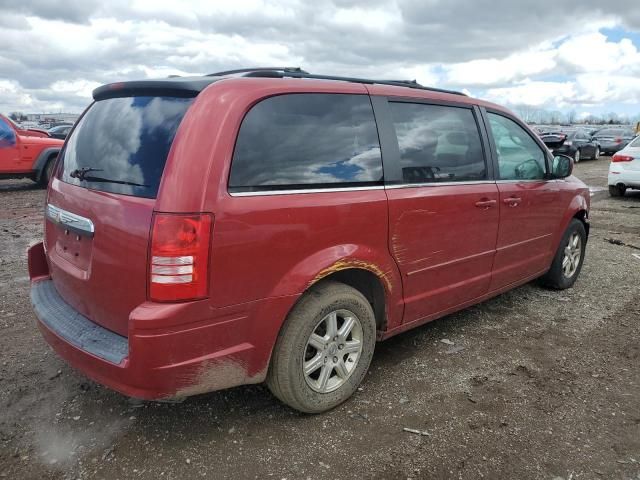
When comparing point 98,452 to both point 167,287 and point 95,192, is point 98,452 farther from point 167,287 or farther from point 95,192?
point 95,192

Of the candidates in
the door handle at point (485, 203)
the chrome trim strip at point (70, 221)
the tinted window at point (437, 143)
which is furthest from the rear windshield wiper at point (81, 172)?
the door handle at point (485, 203)

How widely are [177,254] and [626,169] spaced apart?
454 inches

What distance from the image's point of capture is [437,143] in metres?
3.46

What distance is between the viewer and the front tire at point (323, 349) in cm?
267

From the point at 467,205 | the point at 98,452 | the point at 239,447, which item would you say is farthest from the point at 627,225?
the point at 98,452

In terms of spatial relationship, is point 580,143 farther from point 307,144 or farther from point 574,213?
point 307,144

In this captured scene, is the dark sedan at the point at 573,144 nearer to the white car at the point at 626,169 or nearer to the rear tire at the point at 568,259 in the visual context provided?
the white car at the point at 626,169

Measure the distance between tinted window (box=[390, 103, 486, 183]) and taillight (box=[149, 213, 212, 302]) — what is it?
1.40m

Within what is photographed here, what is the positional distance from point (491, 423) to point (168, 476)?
1708 mm

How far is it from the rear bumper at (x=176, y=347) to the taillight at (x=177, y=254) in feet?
0.21

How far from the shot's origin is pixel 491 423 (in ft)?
9.39

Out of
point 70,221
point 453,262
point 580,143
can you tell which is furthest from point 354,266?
point 580,143

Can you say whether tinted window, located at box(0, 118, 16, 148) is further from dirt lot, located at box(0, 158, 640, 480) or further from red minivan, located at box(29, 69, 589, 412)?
red minivan, located at box(29, 69, 589, 412)

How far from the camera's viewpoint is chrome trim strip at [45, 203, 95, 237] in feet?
8.42
